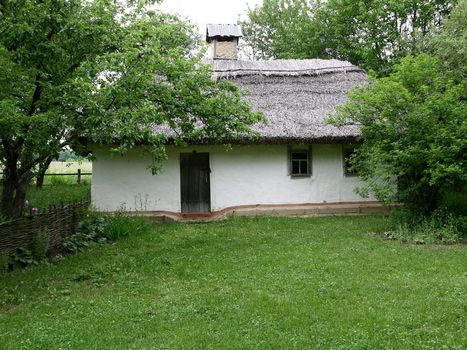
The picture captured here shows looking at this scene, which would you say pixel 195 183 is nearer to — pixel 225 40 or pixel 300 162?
pixel 300 162

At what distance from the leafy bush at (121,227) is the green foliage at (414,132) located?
5.63 m

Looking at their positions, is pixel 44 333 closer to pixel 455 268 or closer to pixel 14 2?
pixel 14 2

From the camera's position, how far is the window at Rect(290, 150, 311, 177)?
51.2ft

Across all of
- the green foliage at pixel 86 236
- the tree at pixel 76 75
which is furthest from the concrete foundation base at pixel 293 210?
the tree at pixel 76 75

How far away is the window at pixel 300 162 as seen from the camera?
15.6 metres

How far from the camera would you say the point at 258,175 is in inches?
605

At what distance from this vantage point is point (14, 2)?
26.3 ft

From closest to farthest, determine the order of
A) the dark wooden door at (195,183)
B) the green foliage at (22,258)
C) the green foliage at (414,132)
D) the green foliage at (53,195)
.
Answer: the green foliage at (22,258)
the green foliage at (414,132)
the dark wooden door at (195,183)
the green foliage at (53,195)

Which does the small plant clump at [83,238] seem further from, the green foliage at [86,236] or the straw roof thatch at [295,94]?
the straw roof thatch at [295,94]

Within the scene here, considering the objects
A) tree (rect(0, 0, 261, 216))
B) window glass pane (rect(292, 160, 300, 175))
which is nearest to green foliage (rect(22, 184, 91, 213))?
window glass pane (rect(292, 160, 300, 175))

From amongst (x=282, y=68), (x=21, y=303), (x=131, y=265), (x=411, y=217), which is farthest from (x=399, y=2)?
(x=21, y=303)

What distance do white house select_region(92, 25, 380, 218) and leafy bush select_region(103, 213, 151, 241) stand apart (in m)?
2.48

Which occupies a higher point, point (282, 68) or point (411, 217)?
point (282, 68)

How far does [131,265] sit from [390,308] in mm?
4656
